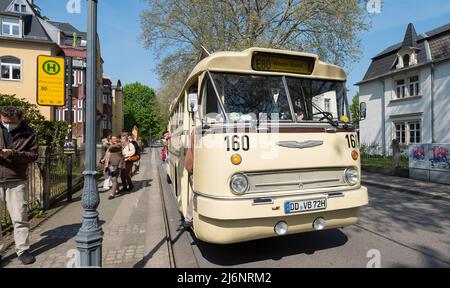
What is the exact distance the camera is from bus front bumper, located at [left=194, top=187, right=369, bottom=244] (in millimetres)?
3594

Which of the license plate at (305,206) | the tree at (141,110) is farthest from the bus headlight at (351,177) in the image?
the tree at (141,110)

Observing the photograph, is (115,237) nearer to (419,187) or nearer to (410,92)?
(419,187)

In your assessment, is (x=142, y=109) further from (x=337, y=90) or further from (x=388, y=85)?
(x=337, y=90)

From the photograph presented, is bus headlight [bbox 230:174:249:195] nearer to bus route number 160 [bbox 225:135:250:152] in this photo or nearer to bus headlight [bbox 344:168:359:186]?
bus route number 160 [bbox 225:135:250:152]

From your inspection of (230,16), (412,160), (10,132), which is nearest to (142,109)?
(230,16)

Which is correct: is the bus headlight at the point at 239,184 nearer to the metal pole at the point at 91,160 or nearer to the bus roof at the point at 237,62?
the bus roof at the point at 237,62

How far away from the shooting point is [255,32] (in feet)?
63.4

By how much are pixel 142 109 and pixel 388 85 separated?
53718 mm

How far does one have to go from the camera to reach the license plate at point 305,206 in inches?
150

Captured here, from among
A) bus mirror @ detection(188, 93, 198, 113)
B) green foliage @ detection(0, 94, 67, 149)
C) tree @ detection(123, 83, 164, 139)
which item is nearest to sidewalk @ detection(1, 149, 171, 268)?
bus mirror @ detection(188, 93, 198, 113)

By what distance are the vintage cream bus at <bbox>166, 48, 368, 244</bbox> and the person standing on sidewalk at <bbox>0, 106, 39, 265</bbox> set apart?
2.35m

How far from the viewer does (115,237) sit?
206 inches

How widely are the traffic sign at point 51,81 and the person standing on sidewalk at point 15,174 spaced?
13.0 ft

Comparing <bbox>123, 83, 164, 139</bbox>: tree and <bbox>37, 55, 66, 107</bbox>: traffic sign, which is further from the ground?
<bbox>123, 83, 164, 139</bbox>: tree
